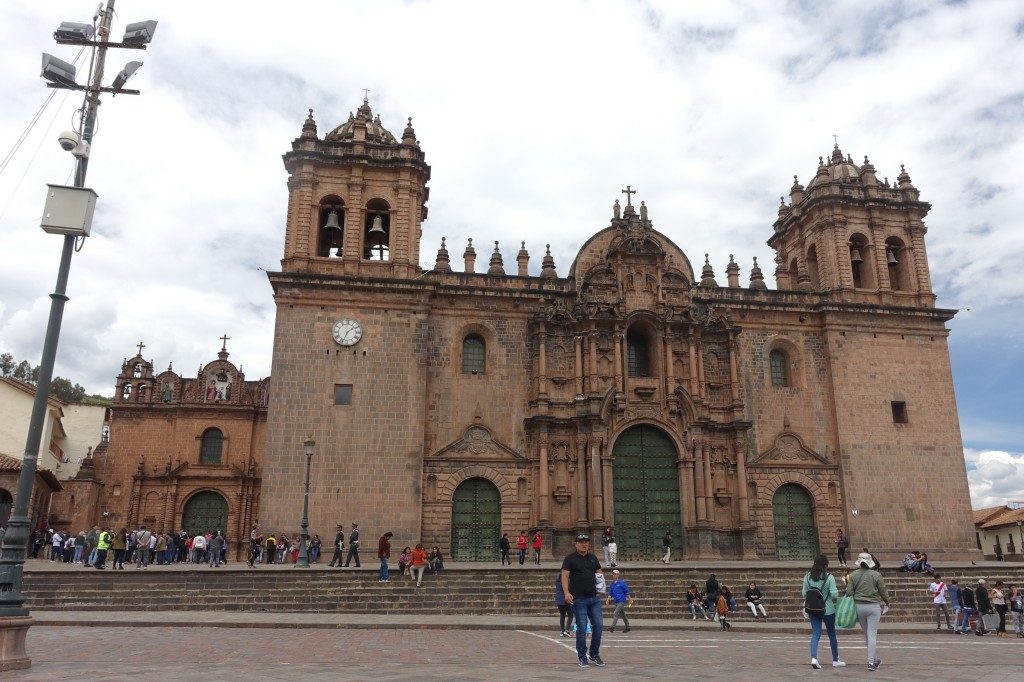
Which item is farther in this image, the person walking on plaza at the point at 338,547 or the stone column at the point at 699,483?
the stone column at the point at 699,483

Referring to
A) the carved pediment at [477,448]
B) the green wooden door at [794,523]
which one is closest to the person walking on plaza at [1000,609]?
the green wooden door at [794,523]

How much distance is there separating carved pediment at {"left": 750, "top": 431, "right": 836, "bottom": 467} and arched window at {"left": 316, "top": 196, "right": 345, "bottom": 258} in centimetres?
1733

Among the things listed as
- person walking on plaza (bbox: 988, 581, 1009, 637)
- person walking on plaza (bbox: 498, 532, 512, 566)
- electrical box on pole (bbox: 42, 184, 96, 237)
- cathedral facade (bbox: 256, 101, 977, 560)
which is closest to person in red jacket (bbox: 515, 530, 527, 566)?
person walking on plaza (bbox: 498, 532, 512, 566)

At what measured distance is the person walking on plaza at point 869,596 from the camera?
31.5 ft

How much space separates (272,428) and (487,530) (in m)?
7.91

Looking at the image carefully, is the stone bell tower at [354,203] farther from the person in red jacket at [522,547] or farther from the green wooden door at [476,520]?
the person in red jacket at [522,547]

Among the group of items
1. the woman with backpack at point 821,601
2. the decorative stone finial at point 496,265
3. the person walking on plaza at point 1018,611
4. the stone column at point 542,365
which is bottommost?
the person walking on plaza at point 1018,611

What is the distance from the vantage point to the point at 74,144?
1077 cm

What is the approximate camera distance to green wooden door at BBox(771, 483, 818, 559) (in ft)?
90.6

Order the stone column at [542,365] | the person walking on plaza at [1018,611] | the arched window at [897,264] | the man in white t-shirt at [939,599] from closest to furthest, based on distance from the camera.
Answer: the person walking on plaza at [1018,611] < the man in white t-shirt at [939,599] < the stone column at [542,365] < the arched window at [897,264]

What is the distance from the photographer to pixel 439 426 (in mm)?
27094

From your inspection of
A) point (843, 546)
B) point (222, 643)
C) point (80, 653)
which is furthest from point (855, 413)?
point (80, 653)

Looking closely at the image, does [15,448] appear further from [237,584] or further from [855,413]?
[855,413]

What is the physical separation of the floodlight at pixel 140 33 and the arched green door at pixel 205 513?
84.0 feet
